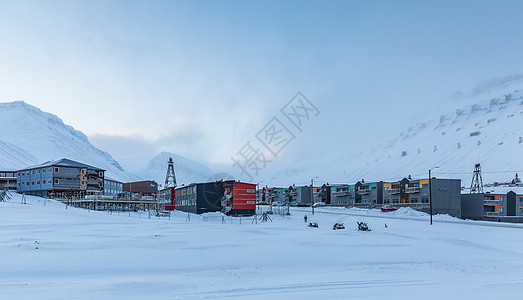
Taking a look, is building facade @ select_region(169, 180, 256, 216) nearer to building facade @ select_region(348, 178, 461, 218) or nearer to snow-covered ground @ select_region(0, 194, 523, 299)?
snow-covered ground @ select_region(0, 194, 523, 299)

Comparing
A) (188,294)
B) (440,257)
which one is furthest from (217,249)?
(440,257)

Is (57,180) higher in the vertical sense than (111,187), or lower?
higher

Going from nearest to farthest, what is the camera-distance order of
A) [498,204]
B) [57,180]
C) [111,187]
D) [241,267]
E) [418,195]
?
[241,267]
[57,180]
[418,195]
[498,204]
[111,187]

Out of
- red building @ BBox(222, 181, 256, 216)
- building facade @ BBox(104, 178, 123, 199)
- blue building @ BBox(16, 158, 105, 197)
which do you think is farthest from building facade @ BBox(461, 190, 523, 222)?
building facade @ BBox(104, 178, 123, 199)

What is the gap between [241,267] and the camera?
20312mm

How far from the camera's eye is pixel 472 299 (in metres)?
13.5

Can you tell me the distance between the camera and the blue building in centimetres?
8319

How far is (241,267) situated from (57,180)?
81.6m

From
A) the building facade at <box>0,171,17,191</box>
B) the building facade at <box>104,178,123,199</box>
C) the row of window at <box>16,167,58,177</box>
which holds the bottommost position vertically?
the building facade at <box>104,178,123,199</box>

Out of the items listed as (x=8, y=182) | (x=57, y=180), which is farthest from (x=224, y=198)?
(x=8, y=182)

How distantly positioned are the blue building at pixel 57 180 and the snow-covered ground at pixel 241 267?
→ 5711 cm

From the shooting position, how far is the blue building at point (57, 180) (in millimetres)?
83188

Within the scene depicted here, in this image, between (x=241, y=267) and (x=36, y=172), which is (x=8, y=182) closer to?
(x=36, y=172)

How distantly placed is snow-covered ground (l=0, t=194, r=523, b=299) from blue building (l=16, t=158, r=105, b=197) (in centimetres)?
5711
